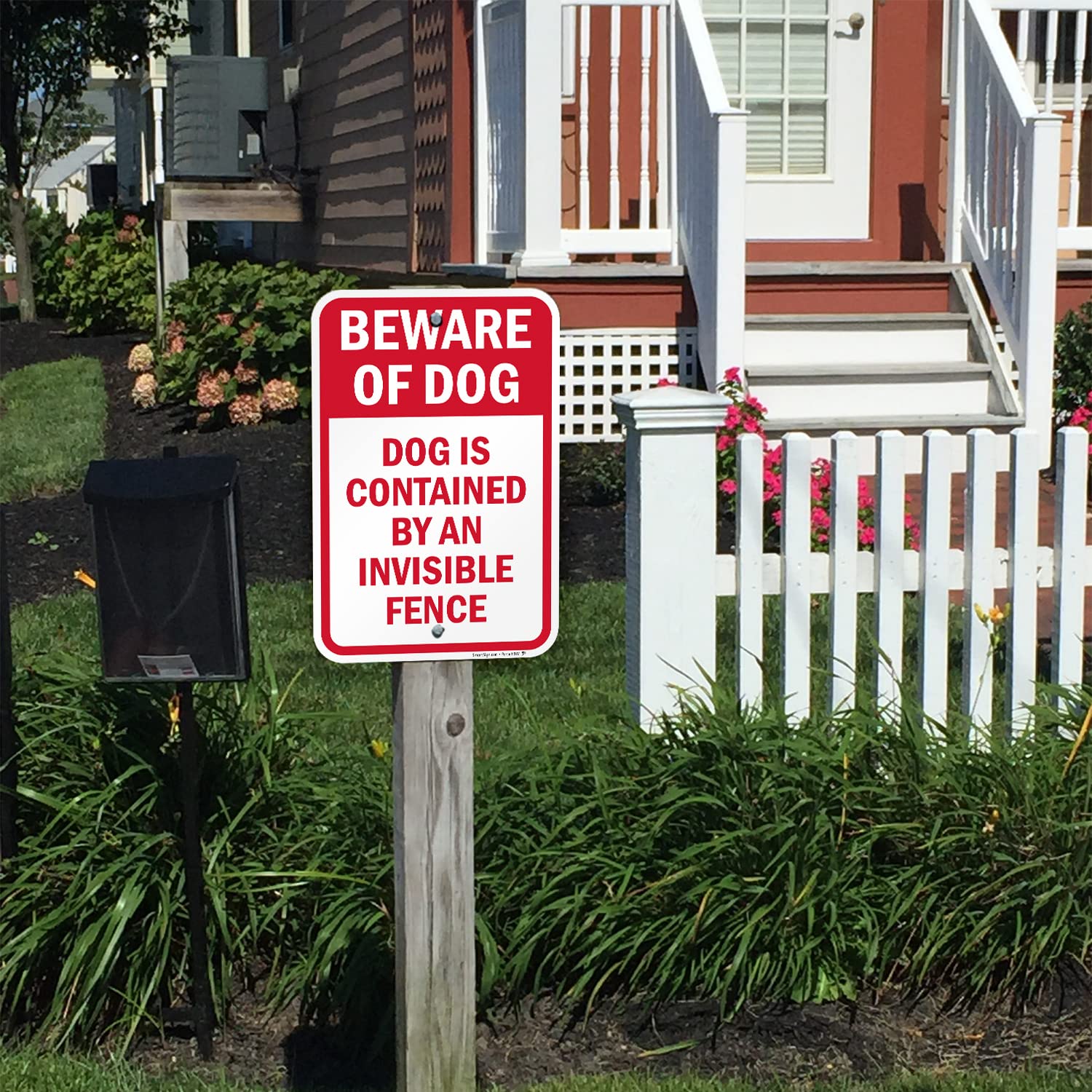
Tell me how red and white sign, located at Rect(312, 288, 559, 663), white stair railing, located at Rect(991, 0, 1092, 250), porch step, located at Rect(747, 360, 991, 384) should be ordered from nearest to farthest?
red and white sign, located at Rect(312, 288, 559, 663) → porch step, located at Rect(747, 360, 991, 384) → white stair railing, located at Rect(991, 0, 1092, 250)

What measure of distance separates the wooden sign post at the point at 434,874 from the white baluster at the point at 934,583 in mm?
1745

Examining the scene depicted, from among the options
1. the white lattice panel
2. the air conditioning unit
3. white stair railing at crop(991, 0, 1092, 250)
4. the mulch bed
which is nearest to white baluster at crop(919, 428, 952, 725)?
the mulch bed

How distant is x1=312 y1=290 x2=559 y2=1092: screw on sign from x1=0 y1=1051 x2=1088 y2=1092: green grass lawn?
1.01 meters

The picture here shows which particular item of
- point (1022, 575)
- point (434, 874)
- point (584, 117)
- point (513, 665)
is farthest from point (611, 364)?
point (434, 874)

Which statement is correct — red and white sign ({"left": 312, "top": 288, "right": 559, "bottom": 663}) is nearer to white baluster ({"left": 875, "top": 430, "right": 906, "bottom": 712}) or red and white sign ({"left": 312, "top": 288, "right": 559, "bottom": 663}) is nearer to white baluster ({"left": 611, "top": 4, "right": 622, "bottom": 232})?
white baluster ({"left": 875, "top": 430, "right": 906, "bottom": 712})

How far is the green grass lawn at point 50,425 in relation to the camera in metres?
10.3

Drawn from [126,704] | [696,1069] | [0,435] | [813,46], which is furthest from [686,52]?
[696,1069]

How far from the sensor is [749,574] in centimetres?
457

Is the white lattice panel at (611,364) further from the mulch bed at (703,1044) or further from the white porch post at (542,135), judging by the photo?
the mulch bed at (703,1044)

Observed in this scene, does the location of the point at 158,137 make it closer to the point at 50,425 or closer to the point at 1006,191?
the point at 50,425

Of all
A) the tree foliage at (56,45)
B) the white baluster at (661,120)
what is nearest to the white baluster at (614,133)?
the white baluster at (661,120)

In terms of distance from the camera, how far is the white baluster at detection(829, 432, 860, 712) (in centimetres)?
453

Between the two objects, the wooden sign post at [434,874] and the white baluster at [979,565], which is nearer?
the wooden sign post at [434,874]

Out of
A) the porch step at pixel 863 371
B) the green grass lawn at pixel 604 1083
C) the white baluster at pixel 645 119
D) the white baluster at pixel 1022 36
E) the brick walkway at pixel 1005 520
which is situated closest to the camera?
the green grass lawn at pixel 604 1083
